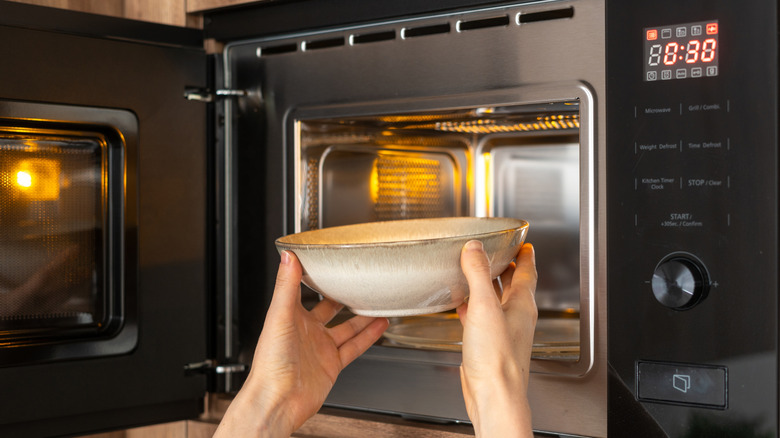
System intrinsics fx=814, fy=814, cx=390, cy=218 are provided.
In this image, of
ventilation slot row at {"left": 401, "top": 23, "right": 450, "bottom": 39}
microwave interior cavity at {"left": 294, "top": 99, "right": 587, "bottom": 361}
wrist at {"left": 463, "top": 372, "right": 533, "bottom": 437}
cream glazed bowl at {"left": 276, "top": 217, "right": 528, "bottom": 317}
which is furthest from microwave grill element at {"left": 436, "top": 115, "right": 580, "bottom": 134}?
wrist at {"left": 463, "top": 372, "right": 533, "bottom": 437}

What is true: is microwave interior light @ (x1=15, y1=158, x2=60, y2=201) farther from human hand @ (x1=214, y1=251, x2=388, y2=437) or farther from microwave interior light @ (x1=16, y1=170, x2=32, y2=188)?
human hand @ (x1=214, y1=251, x2=388, y2=437)

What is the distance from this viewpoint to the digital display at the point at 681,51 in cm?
75

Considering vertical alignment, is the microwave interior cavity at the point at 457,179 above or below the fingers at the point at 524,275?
above

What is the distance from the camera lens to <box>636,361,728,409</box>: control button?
740 millimetres

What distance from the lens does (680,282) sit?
75cm

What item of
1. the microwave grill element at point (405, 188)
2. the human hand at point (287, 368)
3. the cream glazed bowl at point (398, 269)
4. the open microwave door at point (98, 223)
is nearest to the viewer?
the cream glazed bowl at point (398, 269)

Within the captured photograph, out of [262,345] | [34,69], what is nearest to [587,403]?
[262,345]

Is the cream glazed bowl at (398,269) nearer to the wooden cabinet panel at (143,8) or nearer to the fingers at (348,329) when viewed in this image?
the fingers at (348,329)

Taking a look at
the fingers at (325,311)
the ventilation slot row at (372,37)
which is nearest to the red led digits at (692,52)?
the ventilation slot row at (372,37)

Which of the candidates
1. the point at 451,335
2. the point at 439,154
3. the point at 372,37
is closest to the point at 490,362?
the point at 451,335

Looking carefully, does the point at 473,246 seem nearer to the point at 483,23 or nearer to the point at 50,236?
the point at 483,23

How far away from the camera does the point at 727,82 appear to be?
2.44 ft

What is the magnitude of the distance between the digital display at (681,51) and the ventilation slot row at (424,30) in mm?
228

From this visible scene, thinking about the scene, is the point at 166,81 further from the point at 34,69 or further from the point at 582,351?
the point at 582,351
